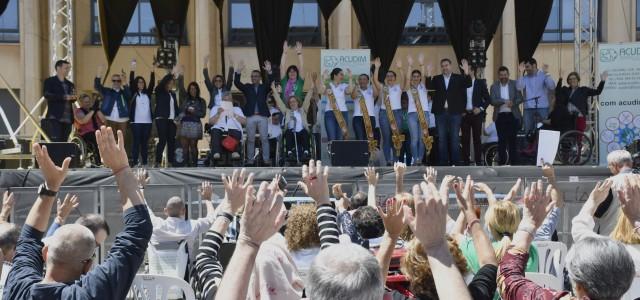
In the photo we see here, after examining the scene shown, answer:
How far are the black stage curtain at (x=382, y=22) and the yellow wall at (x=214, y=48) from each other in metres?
5.71

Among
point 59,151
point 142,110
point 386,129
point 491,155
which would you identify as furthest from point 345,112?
point 59,151

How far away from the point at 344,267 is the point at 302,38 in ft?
61.4

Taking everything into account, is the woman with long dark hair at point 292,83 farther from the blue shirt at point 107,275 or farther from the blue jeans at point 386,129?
the blue shirt at point 107,275

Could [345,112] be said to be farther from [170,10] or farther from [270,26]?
[170,10]

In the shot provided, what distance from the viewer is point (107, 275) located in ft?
8.46

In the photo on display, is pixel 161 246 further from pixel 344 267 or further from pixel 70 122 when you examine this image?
pixel 70 122

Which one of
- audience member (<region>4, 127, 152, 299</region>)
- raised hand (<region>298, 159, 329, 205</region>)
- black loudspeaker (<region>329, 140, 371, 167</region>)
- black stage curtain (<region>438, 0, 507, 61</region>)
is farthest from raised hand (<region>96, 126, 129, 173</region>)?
black stage curtain (<region>438, 0, 507, 61</region>)

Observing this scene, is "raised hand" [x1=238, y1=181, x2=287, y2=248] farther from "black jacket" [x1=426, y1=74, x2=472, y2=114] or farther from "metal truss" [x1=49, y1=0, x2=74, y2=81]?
"metal truss" [x1=49, y1=0, x2=74, y2=81]

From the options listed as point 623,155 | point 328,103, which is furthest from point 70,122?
point 623,155

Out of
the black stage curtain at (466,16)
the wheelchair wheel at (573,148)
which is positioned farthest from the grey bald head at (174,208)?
the black stage curtain at (466,16)

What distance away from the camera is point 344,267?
193cm

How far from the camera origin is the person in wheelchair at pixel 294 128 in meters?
12.8

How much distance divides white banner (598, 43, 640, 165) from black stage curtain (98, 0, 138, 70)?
7.67 meters

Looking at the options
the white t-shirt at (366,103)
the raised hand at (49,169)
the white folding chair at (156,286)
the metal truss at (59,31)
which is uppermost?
the metal truss at (59,31)
